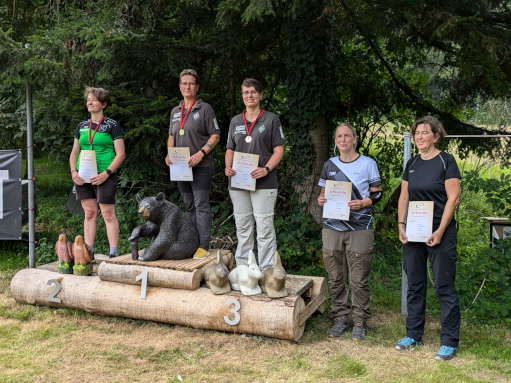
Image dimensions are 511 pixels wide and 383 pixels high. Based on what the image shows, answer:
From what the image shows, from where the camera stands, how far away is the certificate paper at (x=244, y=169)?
4.46m

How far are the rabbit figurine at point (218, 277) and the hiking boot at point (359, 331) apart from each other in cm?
118

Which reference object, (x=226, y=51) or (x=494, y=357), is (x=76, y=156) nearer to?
(x=226, y=51)

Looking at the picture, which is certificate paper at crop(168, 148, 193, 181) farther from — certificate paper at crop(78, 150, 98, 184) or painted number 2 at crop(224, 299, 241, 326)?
painted number 2 at crop(224, 299, 241, 326)

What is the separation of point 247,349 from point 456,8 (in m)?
4.28

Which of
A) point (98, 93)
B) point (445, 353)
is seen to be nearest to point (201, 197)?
point (98, 93)

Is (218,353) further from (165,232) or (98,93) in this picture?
(98,93)

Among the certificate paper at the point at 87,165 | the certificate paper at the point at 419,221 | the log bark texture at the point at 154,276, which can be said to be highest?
the certificate paper at the point at 87,165

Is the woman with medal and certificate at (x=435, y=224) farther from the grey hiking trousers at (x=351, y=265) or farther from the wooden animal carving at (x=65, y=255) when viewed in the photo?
the wooden animal carving at (x=65, y=255)

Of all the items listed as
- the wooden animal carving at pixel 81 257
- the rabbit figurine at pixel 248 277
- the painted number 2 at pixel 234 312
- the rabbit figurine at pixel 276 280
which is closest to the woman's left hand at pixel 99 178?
the wooden animal carving at pixel 81 257

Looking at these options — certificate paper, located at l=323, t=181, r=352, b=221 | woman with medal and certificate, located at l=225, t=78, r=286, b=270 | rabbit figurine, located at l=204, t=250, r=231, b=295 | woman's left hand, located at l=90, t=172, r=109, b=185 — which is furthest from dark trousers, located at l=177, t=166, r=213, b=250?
certificate paper, located at l=323, t=181, r=352, b=221

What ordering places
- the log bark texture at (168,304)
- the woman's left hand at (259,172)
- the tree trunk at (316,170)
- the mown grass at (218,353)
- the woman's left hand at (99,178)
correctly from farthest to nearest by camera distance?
1. the tree trunk at (316,170)
2. the woman's left hand at (99,178)
3. the woman's left hand at (259,172)
4. the log bark texture at (168,304)
5. the mown grass at (218,353)

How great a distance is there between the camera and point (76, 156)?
205 inches

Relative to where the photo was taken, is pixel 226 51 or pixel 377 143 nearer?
pixel 226 51

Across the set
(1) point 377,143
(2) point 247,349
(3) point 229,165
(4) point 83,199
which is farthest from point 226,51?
(2) point 247,349
